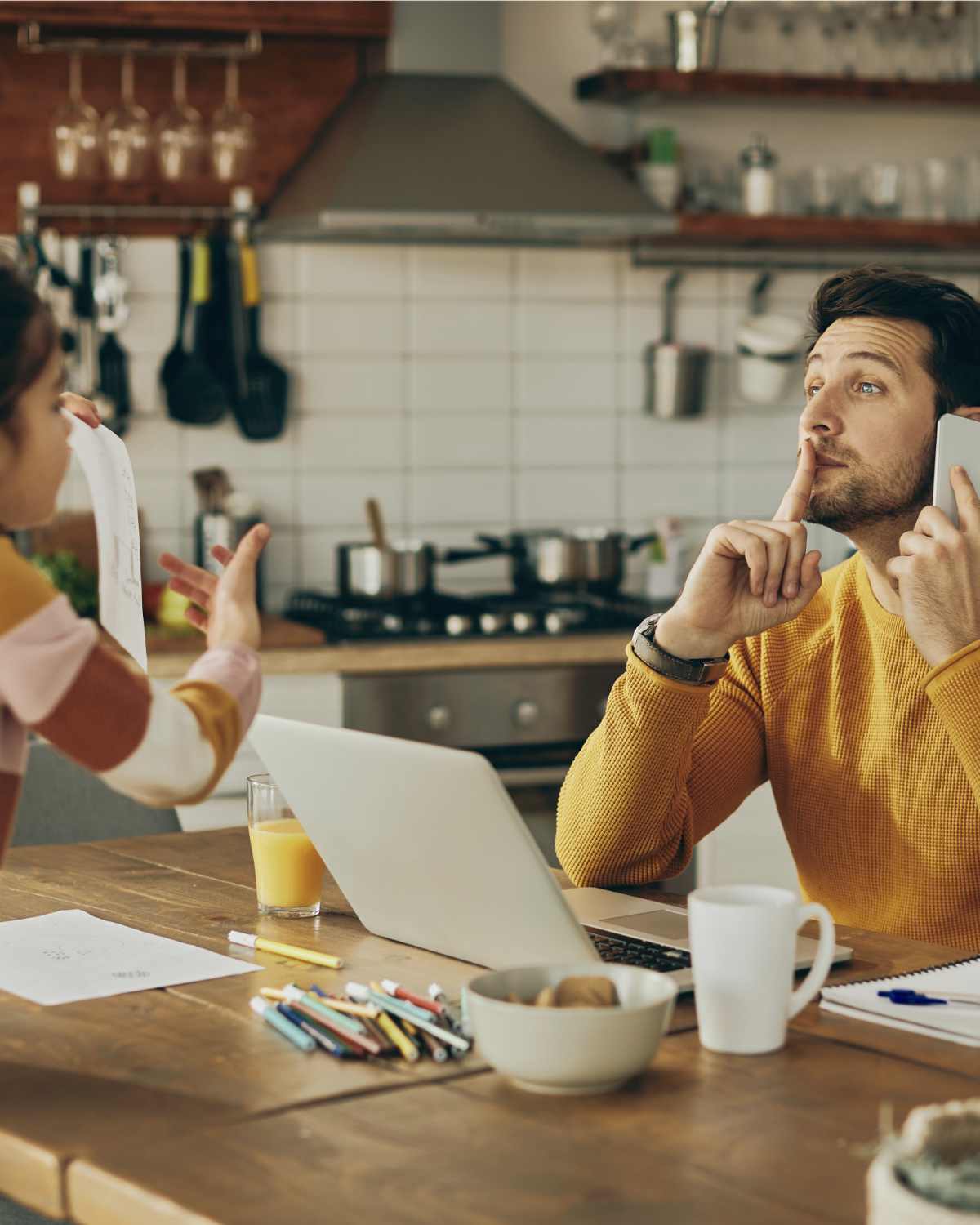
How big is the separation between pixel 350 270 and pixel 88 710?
111 inches

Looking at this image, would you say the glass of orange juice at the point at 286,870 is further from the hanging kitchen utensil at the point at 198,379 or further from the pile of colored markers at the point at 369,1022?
the hanging kitchen utensil at the point at 198,379

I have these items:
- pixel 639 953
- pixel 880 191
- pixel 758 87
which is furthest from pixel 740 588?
pixel 880 191

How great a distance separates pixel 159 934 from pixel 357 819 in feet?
0.77

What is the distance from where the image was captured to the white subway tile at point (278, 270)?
12.6 feet

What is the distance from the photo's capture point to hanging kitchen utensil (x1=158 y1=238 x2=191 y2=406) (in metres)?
3.75

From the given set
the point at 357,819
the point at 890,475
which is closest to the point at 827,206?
the point at 890,475

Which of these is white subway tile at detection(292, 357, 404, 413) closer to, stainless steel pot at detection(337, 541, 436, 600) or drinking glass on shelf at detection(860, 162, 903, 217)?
stainless steel pot at detection(337, 541, 436, 600)

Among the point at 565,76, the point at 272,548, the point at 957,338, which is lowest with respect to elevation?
the point at 272,548

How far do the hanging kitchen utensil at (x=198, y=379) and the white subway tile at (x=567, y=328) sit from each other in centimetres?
70

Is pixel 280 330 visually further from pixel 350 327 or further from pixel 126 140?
pixel 126 140

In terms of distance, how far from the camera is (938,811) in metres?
1.87

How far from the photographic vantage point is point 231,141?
3.63m

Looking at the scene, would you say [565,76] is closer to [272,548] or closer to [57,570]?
[272,548]

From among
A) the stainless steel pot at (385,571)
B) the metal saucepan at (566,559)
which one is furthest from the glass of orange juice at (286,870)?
the metal saucepan at (566,559)
